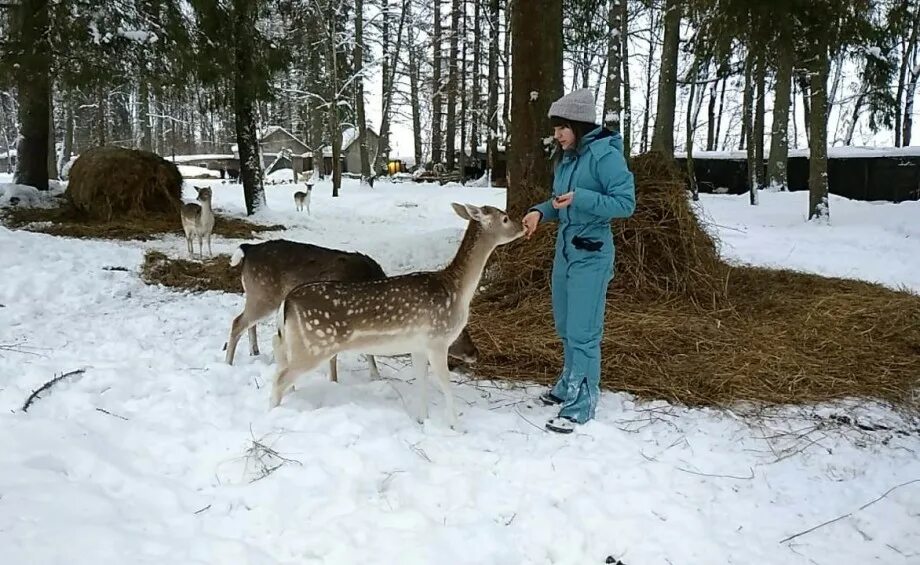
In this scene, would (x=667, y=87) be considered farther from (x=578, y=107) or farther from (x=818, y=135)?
(x=578, y=107)

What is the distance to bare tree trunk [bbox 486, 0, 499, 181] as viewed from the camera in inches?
974

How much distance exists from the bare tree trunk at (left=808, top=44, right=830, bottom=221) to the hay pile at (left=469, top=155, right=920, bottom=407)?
4.88m

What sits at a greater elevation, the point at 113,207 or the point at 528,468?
the point at 113,207

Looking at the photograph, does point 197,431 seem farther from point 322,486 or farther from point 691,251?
point 691,251

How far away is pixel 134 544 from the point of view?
2609 millimetres

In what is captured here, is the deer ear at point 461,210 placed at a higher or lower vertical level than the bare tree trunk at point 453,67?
lower

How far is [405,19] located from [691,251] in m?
23.9

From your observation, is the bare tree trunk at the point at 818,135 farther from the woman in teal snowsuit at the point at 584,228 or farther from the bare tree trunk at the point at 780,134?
the woman in teal snowsuit at the point at 584,228

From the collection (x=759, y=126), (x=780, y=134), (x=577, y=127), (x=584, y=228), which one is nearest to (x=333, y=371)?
(x=584, y=228)

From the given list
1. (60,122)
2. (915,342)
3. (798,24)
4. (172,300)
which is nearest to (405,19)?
(60,122)

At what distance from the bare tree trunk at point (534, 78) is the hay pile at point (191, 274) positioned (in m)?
3.20

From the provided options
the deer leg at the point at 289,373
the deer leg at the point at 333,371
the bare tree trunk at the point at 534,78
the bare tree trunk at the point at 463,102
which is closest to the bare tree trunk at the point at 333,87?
the bare tree trunk at the point at 463,102

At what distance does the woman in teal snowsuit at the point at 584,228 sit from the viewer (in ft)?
13.1

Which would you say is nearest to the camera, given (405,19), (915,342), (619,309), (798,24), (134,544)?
(134,544)
